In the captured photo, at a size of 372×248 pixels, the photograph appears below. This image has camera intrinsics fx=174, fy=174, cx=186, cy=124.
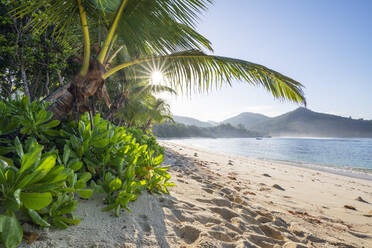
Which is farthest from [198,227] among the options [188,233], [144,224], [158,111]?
[158,111]

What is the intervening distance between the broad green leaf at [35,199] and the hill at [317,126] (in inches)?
4441

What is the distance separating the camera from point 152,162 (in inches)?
82.3

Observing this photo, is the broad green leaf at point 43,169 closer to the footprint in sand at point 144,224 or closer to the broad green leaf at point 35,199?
the broad green leaf at point 35,199

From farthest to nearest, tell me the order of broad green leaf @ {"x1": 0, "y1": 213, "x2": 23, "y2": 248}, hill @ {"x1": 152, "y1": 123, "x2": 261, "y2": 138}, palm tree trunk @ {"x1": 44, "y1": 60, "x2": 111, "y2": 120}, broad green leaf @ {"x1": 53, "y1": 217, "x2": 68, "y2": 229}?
hill @ {"x1": 152, "y1": 123, "x2": 261, "y2": 138} → palm tree trunk @ {"x1": 44, "y1": 60, "x2": 111, "y2": 120} → broad green leaf @ {"x1": 53, "y1": 217, "x2": 68, "y2": 229} → broad green leaf @ {"x1": 0, "y1": 213, "x2": 23, "y2": 248}

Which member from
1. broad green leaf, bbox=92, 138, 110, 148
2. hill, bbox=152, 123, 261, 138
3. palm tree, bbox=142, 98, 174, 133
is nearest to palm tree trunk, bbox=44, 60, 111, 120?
broad green leaf, bbox=92, 138, 110, 148

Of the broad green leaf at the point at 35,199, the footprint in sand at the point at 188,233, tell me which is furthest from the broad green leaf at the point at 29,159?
the footprint in sand at the point at 188,233

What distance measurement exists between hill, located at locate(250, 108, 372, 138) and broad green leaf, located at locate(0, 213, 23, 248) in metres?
113

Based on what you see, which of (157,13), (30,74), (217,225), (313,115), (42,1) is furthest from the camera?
(313,115)

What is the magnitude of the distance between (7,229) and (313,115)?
120220mm

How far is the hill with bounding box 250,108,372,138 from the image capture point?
8712 centimetres

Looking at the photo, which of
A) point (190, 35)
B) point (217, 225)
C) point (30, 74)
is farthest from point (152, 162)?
point (30, 74)

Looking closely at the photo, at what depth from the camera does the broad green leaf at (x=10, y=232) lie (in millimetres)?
757

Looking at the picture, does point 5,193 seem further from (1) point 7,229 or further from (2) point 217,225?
(2) point 217,225

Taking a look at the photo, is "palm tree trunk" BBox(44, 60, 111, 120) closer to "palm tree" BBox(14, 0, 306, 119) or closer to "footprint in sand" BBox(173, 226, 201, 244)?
"palm tree" BBox(14, 0, 306, 119)
